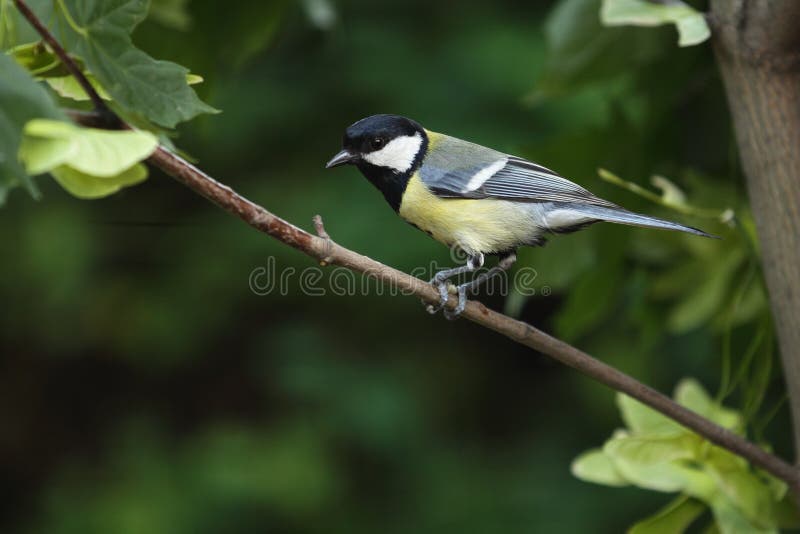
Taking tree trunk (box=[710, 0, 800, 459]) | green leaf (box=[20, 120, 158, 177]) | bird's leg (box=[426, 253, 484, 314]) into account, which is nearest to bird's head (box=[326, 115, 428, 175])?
bird's leg (box=[426, 253, 484, 314])

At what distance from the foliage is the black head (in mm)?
357

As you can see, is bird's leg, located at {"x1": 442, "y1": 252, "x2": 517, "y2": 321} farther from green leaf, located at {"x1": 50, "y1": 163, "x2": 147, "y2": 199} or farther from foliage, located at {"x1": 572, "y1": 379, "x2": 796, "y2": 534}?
green leaf, located at {"x1": 50, "y1": 163, "x2": 147, "y2": 199}

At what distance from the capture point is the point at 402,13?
2297 millimetres

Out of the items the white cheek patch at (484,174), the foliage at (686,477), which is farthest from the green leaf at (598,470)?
the white cheek patch at (484,174)

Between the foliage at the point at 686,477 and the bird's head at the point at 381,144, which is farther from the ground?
the bird's head at the point at 381,144

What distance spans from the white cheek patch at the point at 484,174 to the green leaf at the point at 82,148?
1.97 feet

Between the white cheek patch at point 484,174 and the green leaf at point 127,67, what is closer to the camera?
the green leaf at point 127,67

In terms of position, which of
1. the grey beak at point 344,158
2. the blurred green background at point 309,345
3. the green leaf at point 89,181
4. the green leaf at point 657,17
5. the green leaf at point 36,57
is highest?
the green leaf at point 36,57

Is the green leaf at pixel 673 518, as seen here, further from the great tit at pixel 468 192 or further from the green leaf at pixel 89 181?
the green leaf at pixel 89 181

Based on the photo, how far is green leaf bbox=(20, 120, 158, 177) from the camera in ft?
1.54

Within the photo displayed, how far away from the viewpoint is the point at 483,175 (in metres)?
1.07

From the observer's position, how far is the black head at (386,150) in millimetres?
941

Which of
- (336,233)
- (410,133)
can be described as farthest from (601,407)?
(410,133)

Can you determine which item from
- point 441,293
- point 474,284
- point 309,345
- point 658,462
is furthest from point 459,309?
point 309,345
